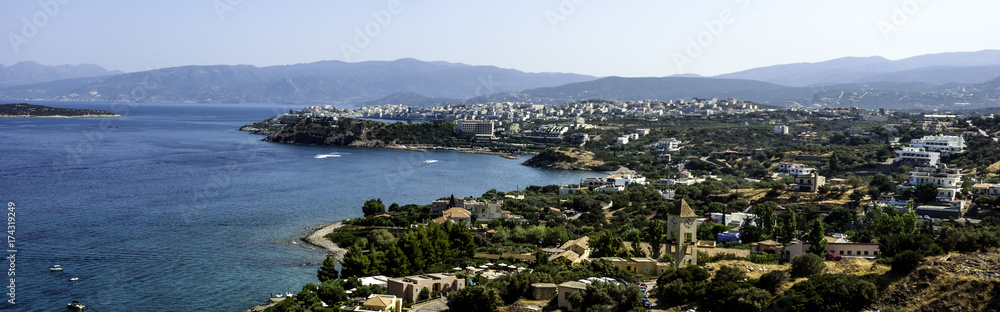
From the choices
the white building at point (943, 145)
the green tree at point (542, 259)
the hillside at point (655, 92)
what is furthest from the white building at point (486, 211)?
the hillside at point (655, 92)

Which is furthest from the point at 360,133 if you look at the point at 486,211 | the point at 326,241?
the point at 326,241

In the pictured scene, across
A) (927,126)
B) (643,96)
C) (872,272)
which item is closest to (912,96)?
(643,96)

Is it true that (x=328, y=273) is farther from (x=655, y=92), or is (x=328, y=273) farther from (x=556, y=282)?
(x=655, y=92)

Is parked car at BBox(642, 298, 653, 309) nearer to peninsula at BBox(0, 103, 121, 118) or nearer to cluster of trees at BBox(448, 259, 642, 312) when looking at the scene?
cluster of trees at BBox(448, 259, 642, 312)

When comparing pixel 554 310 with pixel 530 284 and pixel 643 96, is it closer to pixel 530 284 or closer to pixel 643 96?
pixel 530 284

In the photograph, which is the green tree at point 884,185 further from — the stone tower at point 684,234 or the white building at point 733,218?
the stone tower at point 684,234

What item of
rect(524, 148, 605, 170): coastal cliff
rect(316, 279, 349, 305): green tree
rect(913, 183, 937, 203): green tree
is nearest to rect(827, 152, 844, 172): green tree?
rect(913, 183, 937, 203): green tree

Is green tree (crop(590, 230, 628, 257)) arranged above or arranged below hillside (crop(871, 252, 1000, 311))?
below

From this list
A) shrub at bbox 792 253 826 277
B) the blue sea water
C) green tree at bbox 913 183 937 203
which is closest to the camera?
shrub at bbox 792 253 826 277
